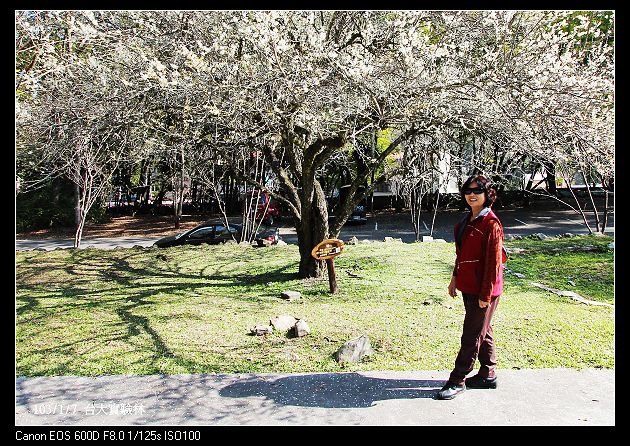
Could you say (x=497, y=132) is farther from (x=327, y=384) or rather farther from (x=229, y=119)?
(x=327, y=384)

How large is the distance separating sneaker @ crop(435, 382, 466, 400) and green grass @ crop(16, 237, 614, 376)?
0.65m

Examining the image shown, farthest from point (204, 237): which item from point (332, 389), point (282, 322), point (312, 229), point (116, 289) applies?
point (332, 389)

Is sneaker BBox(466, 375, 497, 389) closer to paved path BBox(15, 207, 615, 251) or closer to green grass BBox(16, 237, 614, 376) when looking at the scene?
green grass BBox(16, 237, 614, 376)

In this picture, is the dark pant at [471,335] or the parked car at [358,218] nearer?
the dark pant at [471,335]

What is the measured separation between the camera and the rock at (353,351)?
4664mm

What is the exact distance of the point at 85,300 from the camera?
745 cm

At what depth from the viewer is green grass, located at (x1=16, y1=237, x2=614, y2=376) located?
4.80m

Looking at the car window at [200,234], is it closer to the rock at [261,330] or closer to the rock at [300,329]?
the rock at [261,330]

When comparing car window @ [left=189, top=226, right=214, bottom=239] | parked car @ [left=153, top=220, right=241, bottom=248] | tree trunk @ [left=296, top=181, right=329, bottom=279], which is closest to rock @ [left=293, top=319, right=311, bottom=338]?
tree trunk @ [left=296, top=181, right=329, bottom=279]

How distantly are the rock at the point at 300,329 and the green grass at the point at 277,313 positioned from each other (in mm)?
109

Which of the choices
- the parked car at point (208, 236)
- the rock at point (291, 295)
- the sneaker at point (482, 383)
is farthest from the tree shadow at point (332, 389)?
the parked car at point (208, 236)

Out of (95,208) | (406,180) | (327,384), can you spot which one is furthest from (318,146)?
(95,208)

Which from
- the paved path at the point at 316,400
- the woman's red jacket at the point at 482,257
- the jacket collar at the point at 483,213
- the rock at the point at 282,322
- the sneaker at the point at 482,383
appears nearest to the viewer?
the paved path at the point at 316,400

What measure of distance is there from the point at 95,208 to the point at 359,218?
1033cm
